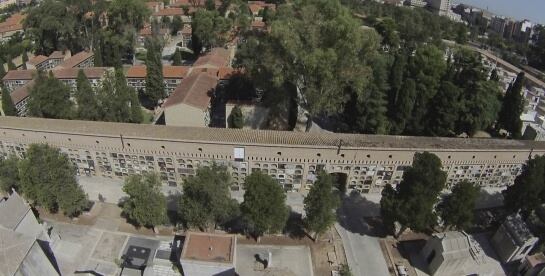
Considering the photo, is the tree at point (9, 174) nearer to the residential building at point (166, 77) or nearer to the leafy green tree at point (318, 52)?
the residential building at point (166, 77)

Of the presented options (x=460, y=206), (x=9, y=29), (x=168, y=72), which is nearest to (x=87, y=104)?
(x=168, y=72)

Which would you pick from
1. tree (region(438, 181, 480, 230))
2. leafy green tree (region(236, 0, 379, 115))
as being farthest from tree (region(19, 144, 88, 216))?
tree (region(438, 181, 480, 230))

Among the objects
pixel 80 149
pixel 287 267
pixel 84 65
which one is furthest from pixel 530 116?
pixel 84 65

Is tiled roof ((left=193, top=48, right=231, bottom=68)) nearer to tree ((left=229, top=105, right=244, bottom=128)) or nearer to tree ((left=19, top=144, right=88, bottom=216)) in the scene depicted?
tree ((left=229, top=105, right=244, bottom=128))

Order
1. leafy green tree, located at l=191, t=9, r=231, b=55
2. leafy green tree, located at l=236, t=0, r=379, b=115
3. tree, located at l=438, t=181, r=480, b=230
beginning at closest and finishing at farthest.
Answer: tree, located at l=438, t=181, r=480, b=230 → leafy green tree, located at l=236, t=0, r=379, b=115 → leafy green tree, located at l=191, t=9, r=231, b=55

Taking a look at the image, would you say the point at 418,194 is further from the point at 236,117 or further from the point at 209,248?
the point at 236,117

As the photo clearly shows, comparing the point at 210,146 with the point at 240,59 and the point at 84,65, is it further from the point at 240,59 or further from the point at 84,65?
the point at 84,65

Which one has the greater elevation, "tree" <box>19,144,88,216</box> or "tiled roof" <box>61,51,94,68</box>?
"tiled roof" <box>61,51,94,68</box>
